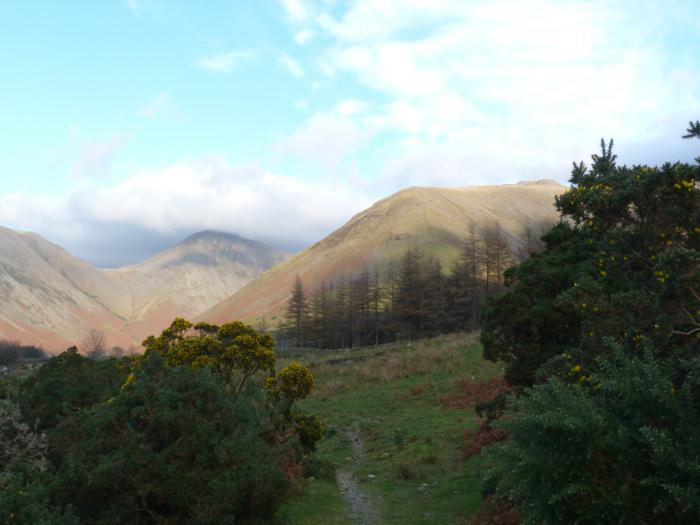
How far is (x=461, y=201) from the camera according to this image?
19262 cm

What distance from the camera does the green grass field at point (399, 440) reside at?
42.5 ft

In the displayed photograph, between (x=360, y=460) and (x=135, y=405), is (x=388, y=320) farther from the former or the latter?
(x=135, y=405)

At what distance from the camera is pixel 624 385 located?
696 cm

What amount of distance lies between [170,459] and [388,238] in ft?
475

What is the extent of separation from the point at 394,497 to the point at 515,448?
788 cm

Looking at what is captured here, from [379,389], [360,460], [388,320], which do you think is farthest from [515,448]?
[388,320]

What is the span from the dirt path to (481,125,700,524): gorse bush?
3.03 m

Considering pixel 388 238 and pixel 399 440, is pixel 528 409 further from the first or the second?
pixel 388 238

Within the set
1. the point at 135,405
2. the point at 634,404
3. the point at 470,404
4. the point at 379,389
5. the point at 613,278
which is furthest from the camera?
the point at 379,389

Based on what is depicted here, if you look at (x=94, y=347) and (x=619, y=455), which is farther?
(x=94, y=347)

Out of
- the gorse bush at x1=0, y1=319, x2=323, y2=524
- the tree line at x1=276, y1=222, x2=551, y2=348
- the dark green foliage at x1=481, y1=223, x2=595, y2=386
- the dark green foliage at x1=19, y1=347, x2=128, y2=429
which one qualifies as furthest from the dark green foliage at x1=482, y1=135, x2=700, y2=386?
the tree line at x1=276, y1=222, x2=551, y2=348

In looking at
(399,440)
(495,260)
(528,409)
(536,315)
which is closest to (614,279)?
(536,315)

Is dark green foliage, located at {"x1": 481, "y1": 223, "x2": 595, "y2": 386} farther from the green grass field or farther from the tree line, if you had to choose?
the tree line

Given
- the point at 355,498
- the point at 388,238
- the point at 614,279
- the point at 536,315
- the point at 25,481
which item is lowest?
the point at 355,498
